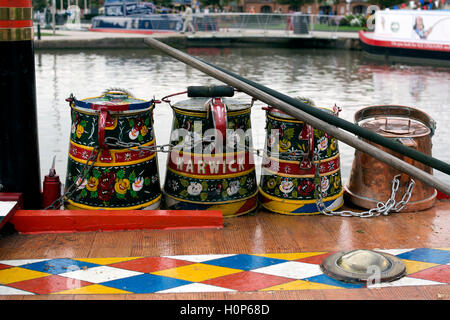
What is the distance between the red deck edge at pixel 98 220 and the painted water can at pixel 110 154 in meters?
0.19

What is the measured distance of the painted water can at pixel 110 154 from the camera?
4027 millimetres

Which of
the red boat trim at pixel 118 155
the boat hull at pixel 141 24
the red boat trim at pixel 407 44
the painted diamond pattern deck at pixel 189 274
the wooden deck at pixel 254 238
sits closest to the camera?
the painted diamond pattern deck at pixel 189 274

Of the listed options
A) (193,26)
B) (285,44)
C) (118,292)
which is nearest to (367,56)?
(285,44)

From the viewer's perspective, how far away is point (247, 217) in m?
4.39

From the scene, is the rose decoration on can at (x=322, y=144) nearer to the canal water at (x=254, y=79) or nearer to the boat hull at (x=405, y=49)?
the canal water at (x=254, y=79)

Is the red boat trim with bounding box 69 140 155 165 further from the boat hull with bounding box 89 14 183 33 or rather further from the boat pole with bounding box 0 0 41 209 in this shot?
the boat hull with bounding box 89 14 183 33

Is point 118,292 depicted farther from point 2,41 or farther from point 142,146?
point 2,41

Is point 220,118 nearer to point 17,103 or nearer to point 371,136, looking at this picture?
point 371,136

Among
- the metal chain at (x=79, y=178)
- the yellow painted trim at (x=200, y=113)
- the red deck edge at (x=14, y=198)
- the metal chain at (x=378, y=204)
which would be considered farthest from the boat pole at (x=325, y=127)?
the red deck edge at (x=14, y=198)

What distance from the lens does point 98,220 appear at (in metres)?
3.93

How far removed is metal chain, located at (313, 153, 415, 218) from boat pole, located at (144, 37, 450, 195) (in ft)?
2.39

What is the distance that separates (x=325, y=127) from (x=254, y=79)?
606 inches

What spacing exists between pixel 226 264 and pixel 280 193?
3.93 feet

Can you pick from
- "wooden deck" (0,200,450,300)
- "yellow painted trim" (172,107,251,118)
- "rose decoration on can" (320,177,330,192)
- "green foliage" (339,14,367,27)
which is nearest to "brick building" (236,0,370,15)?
"green foliage" (339,14,367,27)
